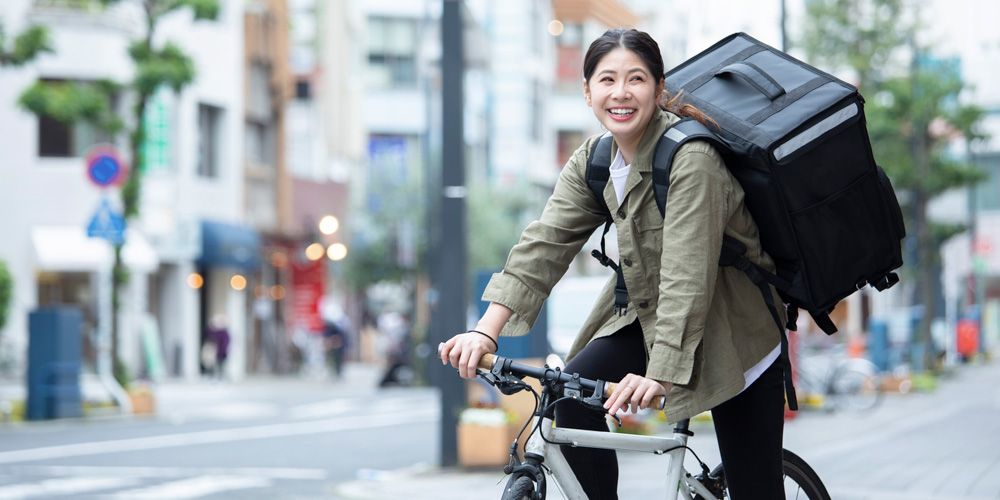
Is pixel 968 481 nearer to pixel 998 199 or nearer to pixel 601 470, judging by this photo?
pixel 601 470

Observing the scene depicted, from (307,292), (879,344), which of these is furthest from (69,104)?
(307,292)

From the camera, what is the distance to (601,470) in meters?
4.05

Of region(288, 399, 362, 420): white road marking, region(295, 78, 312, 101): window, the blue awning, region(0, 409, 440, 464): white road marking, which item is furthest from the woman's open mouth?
region(295, 78, 312, 101): window

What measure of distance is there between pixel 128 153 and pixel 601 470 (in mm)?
32726

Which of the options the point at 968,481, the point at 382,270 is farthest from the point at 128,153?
the point at 968,481

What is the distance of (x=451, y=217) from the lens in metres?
12.1

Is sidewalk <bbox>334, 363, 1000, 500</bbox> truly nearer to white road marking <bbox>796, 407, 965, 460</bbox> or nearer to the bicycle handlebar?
white road marking <bbox>796, 407, 965, 460</bbox>

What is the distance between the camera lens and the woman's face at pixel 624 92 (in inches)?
153

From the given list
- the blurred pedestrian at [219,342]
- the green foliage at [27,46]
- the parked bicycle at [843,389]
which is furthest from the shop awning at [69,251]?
the parked bicycle at [843,389]

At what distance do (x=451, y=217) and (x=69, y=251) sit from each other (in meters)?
23.1

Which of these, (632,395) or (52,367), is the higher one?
(632,395)

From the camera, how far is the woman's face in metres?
3.90

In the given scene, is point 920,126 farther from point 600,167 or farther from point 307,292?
point 600,167

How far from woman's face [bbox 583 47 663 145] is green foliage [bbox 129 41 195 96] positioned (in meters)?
19.6
